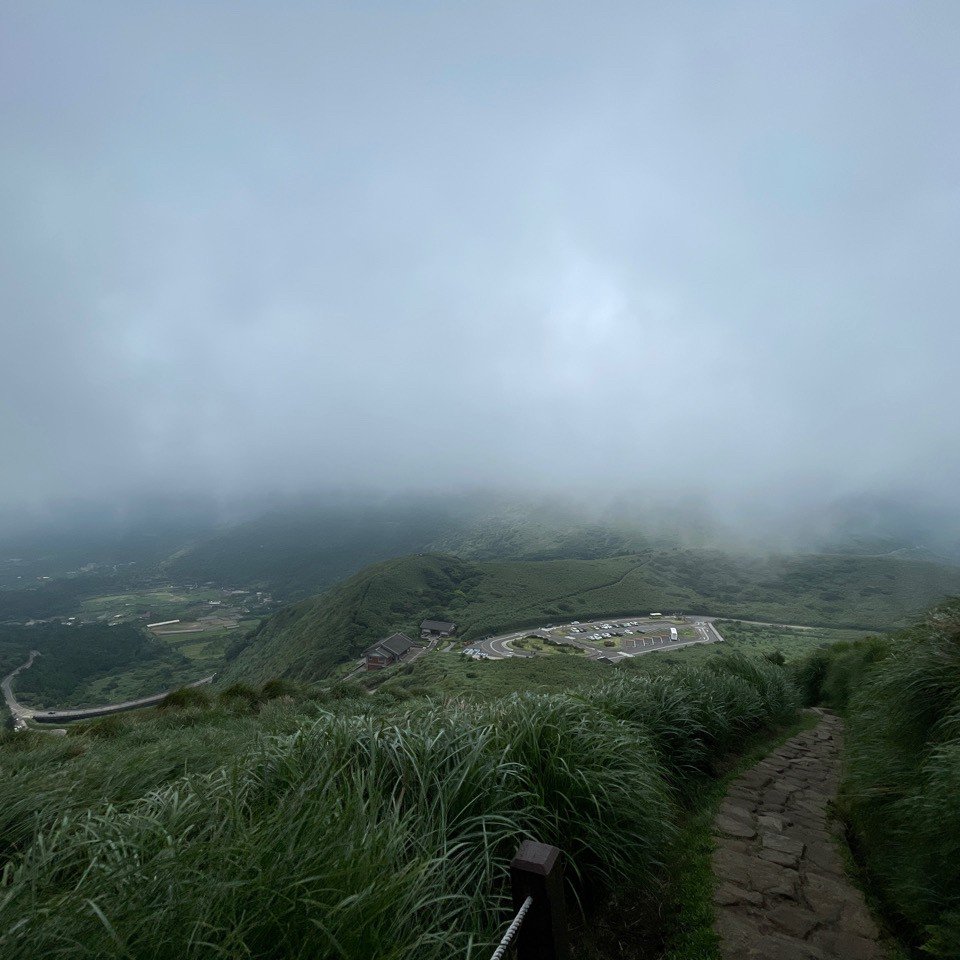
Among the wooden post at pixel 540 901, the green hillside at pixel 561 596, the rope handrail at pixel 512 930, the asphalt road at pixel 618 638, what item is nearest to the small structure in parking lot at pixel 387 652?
the green hillside at pixel 561 596

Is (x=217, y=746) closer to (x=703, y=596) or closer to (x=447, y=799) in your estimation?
(x=447, y=799)

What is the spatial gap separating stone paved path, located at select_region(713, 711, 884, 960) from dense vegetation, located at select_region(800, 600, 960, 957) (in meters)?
0.28

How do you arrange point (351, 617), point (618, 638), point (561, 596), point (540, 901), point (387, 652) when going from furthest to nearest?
1. point (561, 596)
2. point (351, 617)
3. point (618, 638)
4. point (387, 652)
5. point (540, 901)

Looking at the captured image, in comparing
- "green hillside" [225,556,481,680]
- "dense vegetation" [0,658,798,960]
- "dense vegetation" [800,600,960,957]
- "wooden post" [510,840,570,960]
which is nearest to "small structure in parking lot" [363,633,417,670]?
"green hillside" [225,556,481,680]

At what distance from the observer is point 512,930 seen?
197cm

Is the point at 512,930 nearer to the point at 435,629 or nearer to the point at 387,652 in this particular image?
the point at 387,652

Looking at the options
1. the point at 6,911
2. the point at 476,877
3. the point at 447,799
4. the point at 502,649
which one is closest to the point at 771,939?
the point at 476,877

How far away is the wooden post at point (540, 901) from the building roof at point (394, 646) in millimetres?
75131

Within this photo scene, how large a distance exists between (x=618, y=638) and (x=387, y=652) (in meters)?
40.2

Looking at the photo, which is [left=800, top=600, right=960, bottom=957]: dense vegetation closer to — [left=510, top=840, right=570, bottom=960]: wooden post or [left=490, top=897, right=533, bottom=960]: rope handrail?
[left=510, top=840, right=570, bottom=960]: wooden post

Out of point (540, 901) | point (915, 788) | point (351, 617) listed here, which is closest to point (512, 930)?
point (540, 901)

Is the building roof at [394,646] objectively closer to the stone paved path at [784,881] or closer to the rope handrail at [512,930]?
the stone paved path at [784,881]

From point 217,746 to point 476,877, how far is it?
19.8 ft

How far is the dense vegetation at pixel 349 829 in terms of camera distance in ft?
6.18
